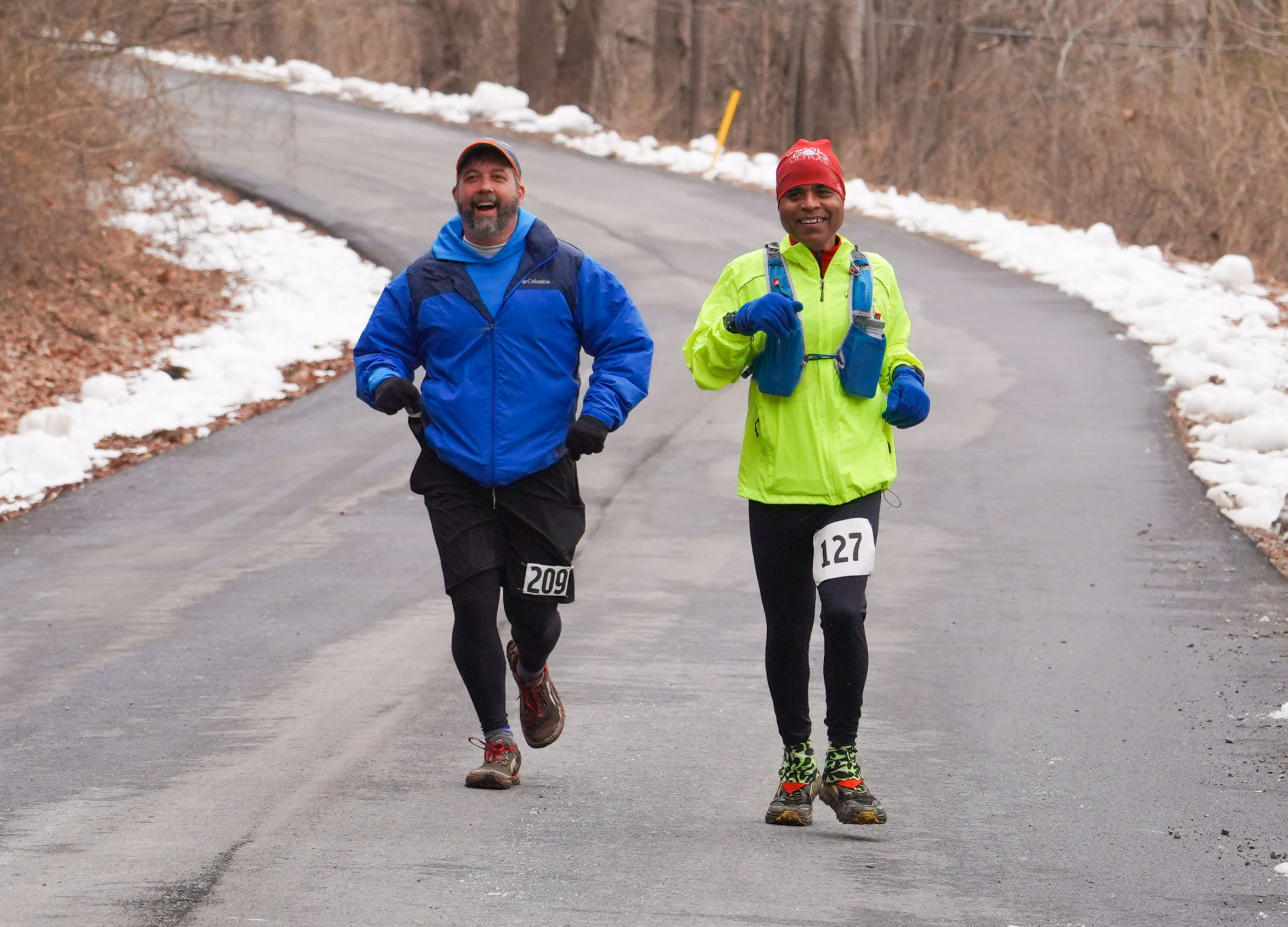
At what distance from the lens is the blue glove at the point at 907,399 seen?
532 cm

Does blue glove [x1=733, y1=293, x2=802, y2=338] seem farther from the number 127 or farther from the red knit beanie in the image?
the number 127

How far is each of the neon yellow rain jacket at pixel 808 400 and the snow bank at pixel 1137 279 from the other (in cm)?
560

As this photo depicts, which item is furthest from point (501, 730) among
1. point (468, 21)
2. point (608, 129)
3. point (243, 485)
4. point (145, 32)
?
point (468, 21)

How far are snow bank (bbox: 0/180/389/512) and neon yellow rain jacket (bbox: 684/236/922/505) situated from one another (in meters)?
7.51

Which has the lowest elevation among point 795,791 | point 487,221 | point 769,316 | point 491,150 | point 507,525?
point 795,791

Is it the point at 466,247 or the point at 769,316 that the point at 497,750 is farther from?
the point at 769,316

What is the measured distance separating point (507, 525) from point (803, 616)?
0.99 meters


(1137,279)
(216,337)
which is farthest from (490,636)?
(1137,279)

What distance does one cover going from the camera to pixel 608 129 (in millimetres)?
33438

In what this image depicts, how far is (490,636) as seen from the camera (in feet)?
19.2

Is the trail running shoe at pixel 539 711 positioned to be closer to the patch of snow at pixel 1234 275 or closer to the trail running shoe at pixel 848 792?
the trail running shoe at pixel 848 792

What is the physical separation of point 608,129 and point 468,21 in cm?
835

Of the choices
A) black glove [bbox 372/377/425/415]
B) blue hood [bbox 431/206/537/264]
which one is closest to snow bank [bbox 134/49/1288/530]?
blue hood [bbox 431/206/537/264]

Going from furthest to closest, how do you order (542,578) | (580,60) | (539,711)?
(580,60) < (539,711) < (542,578)
